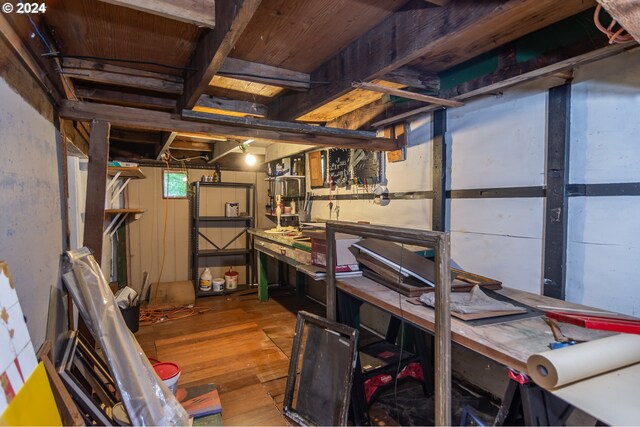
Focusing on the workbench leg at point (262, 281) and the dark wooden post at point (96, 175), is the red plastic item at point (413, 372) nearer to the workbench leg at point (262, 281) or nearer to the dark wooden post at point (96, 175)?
the dark wooden post at point (96, 175)

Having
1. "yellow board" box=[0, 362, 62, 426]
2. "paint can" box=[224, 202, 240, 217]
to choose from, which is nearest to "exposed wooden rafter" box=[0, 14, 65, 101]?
"yellow board" box=[0, 362, 62, 426]

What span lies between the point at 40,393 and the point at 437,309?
1.37m

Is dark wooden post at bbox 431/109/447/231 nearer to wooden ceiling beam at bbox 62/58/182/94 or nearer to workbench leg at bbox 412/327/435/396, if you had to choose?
workbench leg at bbox 412/327/435/396

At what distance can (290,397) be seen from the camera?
203cm

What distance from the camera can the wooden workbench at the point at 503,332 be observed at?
40.7 inches

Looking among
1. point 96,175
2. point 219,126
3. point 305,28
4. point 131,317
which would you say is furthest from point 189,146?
point 305,28

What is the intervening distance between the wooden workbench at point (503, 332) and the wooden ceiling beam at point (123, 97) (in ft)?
7.11

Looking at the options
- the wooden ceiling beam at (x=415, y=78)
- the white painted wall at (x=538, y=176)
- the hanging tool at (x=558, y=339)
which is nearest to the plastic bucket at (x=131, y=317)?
the white painted wall at (x=538, y=176)

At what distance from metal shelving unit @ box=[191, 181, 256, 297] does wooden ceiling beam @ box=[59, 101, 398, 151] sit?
2.80 meters

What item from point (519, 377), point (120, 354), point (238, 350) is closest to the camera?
point (519, 377)

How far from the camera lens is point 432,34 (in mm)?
1331

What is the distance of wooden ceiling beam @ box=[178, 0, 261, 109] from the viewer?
1.11 meters

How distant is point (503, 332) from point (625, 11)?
3.53 ft

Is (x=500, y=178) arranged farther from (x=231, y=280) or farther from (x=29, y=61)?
(x=231, y=280)
